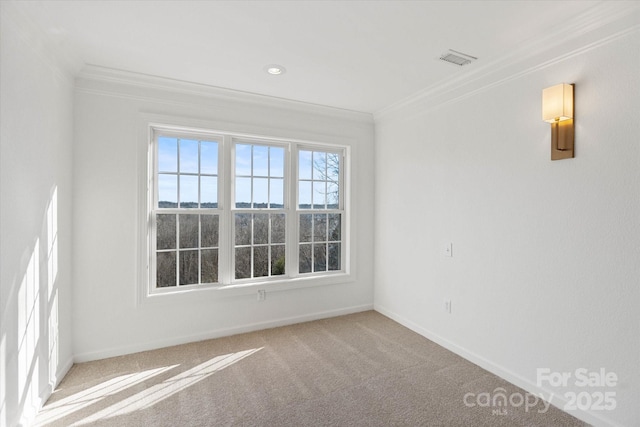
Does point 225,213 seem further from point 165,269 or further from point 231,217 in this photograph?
point 165,269

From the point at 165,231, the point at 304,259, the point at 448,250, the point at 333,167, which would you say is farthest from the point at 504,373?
the point at 165,231

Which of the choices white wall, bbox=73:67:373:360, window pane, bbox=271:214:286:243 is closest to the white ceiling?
white wall, bbox=73:67:373:360

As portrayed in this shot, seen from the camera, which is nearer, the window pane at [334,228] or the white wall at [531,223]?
the white wall at [531,223]

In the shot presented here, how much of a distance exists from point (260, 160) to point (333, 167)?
979mm

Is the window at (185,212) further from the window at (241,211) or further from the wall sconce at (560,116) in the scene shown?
the wall sconce at (560,116)

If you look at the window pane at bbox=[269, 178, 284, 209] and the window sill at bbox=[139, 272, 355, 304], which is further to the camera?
the window pane at bbox=[269, 178, 284, 209]

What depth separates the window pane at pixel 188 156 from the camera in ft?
10.8

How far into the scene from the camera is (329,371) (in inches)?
106

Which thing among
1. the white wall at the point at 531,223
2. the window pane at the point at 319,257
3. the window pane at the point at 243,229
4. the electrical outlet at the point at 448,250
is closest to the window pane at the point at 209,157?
the window pane at the point at 243,229

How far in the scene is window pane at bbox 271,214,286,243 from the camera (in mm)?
3776

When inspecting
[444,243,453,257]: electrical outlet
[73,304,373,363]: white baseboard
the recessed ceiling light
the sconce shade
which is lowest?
[73,304,373,363]: white baseboard

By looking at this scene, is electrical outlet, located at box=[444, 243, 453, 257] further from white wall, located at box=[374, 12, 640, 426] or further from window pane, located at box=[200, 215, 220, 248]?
window pane, located at box=[200, 215, 220, 248]

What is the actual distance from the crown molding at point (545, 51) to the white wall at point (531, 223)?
0.02m

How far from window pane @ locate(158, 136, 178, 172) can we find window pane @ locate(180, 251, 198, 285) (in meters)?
0.88
